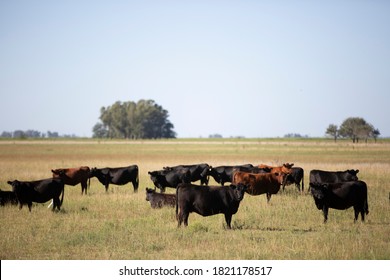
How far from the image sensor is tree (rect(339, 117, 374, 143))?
11301 centimetres

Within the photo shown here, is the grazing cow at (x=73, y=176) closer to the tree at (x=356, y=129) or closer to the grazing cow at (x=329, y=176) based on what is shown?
the grazing cow at (x=329, y=176)

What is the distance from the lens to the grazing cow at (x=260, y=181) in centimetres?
1752

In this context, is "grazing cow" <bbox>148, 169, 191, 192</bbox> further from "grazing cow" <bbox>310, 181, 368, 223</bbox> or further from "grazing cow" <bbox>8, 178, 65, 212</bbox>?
"grazing cow" <bbox>310, 181, 368, 223</bbox>

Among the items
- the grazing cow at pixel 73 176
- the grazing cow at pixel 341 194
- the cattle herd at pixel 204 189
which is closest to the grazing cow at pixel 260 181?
the cattle herd at pixel 204 189

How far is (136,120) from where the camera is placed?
146 metres

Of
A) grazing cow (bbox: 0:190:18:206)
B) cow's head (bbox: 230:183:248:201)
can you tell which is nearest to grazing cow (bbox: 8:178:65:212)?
grazing cow (bbox: 0:190:18:206)

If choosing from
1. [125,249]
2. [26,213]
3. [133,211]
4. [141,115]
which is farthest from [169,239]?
[141,115]

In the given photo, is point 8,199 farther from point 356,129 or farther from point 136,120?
point 136,120

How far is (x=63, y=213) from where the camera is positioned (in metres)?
14.9

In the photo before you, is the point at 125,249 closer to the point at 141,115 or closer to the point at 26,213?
the point at 26,213

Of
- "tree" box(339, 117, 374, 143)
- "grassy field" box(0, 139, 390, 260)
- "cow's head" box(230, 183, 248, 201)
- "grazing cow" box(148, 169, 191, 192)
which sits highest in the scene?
"tree" box(339, 117, 374, 143)

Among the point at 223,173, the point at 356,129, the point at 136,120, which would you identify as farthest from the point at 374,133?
the point at 223,173

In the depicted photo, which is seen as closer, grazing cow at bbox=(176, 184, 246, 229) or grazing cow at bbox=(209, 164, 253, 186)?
grazing cow at bbox=(176, 184, 246, 229)

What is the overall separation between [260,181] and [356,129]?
343 ft
